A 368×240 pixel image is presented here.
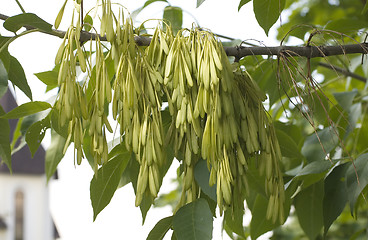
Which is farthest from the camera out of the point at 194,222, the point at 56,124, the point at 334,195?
the point at 334,195

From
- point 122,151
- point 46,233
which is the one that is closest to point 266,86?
point 122,151

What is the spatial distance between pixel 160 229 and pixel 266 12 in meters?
0.23

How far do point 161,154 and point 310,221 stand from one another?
1.05 feet

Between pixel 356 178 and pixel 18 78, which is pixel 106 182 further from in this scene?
pixel 356 178

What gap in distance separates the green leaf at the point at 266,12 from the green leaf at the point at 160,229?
0.69ft

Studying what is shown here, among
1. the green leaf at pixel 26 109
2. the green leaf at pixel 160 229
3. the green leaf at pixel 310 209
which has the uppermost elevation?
the green leaf at pixel 26 109

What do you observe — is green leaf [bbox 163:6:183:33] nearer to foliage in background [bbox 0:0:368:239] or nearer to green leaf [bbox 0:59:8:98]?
foliage in background [bbox 0:0:368:239]

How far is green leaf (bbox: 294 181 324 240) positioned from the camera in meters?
0.59

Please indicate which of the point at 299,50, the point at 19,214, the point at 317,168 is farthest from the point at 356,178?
the point at 19,214

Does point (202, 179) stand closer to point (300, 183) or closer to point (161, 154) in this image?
point (161, 154)

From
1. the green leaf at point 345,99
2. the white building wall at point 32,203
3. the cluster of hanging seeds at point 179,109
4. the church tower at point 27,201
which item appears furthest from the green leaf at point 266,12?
the white building wall at point 32,203

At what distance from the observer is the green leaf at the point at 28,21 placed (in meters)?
0.40

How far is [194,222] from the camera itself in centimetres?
36

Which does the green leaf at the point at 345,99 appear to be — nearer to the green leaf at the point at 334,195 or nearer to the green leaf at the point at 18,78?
the green leaf at the point at 334,195
